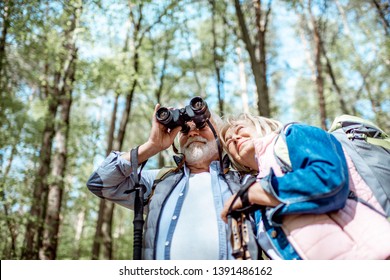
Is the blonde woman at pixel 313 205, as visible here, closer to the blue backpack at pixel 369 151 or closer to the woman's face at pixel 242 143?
the blue backpack at pixel 369 151

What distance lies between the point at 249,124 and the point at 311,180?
0.88 m

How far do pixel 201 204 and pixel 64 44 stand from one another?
22.2ft

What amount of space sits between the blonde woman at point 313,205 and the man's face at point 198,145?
844 millimetres

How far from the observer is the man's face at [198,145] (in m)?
2.61

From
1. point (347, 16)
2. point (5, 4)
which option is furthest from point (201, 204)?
point (347, 16)

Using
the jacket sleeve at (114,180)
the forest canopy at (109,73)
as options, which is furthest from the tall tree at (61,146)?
the jacket sleeve at (114,180)

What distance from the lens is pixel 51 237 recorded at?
6457mm

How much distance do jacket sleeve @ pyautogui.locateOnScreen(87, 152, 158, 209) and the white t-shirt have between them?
493 millimetres

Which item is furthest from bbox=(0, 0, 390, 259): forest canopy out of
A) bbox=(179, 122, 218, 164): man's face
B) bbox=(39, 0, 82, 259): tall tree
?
bbox=(179, 122, 218, 164): man's face

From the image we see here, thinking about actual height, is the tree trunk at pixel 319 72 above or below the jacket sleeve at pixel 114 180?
above

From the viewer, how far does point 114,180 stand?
2447 mm

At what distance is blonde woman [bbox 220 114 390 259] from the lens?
4.99ft

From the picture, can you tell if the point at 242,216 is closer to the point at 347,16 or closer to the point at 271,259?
the point at 271,259

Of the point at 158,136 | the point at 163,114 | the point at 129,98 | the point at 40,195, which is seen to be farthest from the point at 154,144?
the point at 129,98
